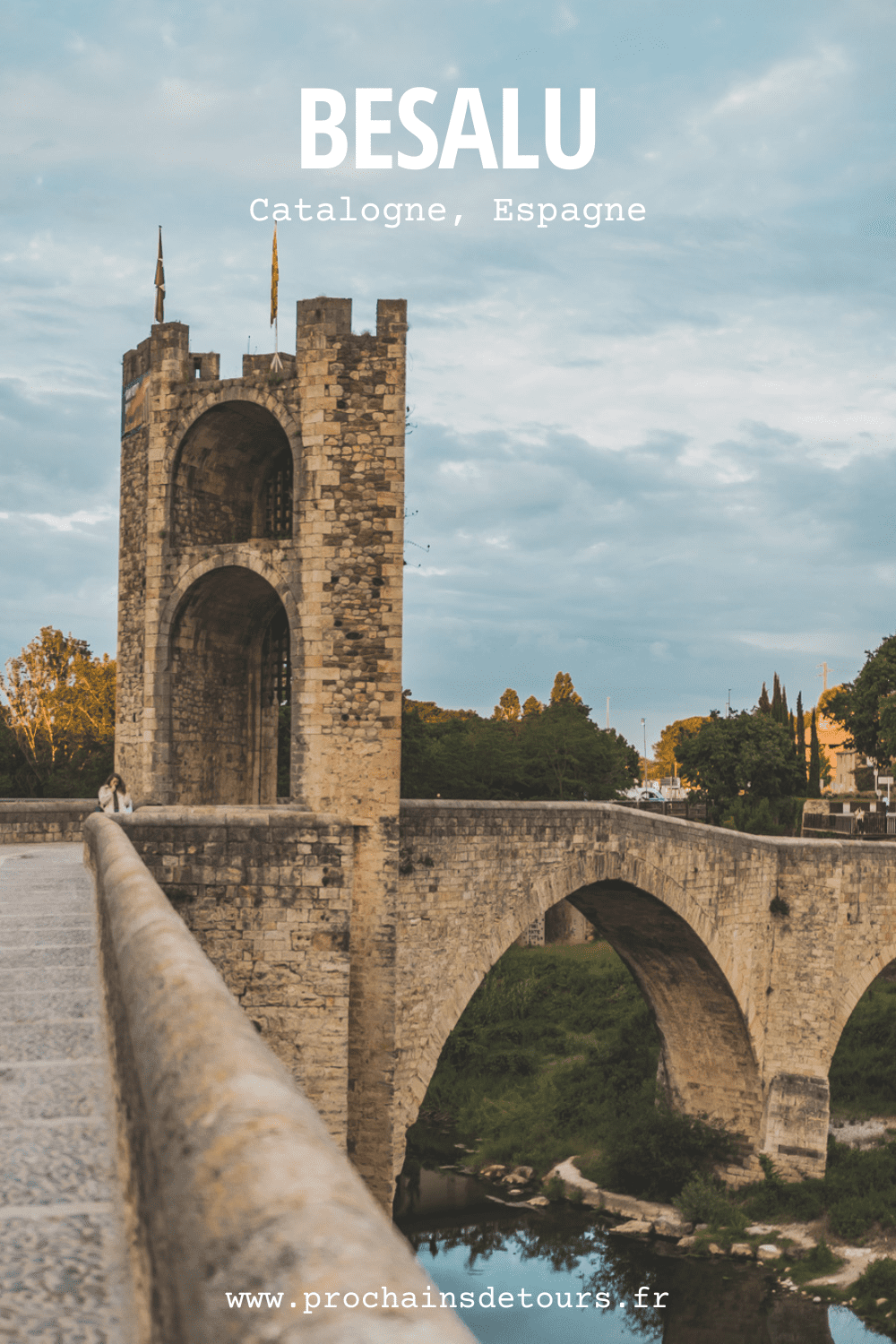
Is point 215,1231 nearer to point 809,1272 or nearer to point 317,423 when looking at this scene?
point 317,423

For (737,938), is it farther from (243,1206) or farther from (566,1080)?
(243,1206)

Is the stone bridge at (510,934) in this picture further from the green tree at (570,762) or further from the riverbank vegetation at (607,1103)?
the green tree at (570,762)

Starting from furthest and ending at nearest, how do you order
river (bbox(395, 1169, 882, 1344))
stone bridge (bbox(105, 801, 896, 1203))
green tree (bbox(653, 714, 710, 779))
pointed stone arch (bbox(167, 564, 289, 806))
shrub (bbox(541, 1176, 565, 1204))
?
green tree (bbox(653, 714, 710, 779))
shrub (bbox(541, 1176, 565, 1204))
river (bbox(395, 1169, 882, 1344))
pointed stone arch (bbox(167, 564, 289, 806))
stone bridge (bbox(105, 801, 896, 1203))

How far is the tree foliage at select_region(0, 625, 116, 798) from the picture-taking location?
29562mm

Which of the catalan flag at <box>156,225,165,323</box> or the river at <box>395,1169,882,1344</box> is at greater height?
the catalan flag at <box>156,225,165,323</box>

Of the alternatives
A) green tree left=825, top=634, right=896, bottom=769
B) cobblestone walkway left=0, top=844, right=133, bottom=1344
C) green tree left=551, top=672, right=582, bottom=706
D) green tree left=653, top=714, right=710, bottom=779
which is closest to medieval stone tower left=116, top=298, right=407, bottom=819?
cobblestone walkway left=0, top=844, right=133, bottom=1344

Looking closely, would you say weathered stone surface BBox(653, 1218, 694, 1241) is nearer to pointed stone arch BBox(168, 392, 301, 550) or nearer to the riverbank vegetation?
the riverbank vegetation

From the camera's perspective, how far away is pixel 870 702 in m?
31.8

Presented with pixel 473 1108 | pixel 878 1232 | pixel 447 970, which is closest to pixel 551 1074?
pixel 473 1108

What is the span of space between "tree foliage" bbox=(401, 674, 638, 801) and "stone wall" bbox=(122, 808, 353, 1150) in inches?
650

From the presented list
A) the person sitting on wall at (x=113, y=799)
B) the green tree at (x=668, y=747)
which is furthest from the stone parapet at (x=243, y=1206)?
the green tree at (x=668, y=747)

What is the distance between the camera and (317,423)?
43.2 feet

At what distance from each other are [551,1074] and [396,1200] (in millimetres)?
5939

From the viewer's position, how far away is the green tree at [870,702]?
3144 cm
